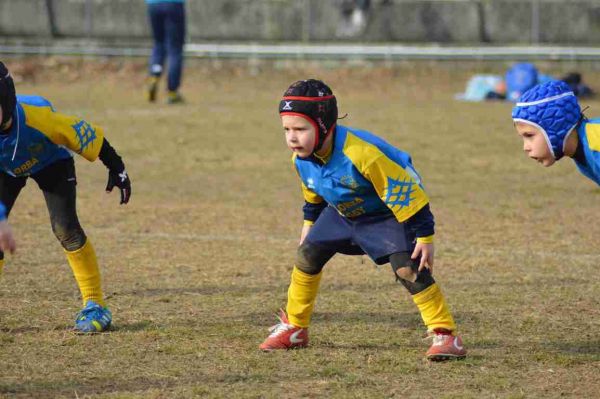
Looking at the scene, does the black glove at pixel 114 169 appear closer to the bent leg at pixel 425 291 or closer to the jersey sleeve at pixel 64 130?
the jersey sleeve at pixel 64 130

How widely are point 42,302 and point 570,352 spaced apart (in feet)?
11.0

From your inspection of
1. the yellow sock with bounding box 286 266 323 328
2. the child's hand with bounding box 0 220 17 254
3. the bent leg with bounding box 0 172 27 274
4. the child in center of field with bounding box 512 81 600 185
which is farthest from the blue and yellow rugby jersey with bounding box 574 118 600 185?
the bent leg with bounding box 0 172 27 274

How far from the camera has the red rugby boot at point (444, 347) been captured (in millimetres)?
5625

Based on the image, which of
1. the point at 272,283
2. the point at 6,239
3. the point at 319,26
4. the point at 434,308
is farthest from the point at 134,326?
the point at 319,26

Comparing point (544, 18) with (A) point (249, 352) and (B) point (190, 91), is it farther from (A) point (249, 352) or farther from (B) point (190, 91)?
(A) point (249, 352)

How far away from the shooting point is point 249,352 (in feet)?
19.2

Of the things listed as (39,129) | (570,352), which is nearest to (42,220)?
(39,129)

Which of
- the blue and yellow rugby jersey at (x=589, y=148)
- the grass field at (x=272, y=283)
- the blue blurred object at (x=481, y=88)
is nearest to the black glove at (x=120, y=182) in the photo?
the grass field at (x=272, y=283)

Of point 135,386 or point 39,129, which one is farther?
point 39,129

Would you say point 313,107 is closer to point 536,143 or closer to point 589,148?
point 536,143

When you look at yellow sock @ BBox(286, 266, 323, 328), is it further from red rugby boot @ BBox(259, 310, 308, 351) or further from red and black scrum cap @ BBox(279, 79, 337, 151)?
red and black scrum cap @ BBox(279, 79, 337, 151)

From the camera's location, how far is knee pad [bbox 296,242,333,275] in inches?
230

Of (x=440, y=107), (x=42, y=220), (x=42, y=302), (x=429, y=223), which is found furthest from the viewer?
(x=440, y=107)

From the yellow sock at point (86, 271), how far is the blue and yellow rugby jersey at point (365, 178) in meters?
1.51
